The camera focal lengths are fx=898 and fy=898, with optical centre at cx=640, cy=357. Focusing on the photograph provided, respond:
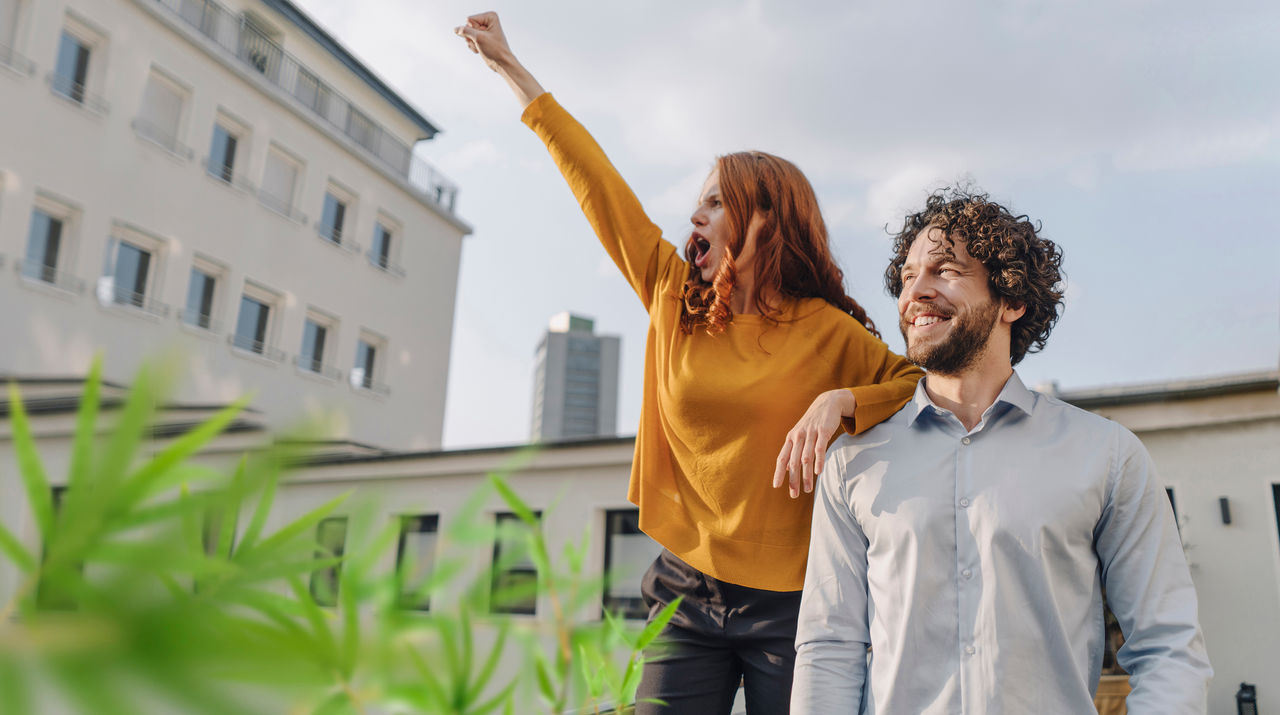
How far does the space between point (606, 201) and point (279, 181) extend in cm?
1855

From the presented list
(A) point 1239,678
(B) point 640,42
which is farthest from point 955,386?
(A) point 1239,678

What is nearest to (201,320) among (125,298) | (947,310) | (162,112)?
(125,298)

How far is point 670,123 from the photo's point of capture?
5.48m

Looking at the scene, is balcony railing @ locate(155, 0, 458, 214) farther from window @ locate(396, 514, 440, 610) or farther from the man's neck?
window @ locate(396, 514, 440, 610)

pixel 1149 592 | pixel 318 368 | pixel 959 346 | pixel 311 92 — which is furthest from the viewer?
pixel 311 92

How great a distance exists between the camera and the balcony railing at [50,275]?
13609 mm

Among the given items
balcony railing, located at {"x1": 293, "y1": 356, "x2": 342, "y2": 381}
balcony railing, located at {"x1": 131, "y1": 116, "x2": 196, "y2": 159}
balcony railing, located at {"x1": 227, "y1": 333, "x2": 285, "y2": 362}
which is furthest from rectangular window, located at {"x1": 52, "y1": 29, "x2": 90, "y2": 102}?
balcony railing, located at {"x1": 293, "y1": 356, "x2": 342, "y2": 381}

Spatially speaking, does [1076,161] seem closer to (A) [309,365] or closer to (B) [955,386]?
(B) [955,386]

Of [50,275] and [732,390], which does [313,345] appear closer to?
[50,275]

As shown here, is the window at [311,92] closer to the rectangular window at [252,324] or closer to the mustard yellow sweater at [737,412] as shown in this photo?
the rectangular window at [252,324]

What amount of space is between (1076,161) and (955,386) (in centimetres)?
1288

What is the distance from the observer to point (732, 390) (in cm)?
175

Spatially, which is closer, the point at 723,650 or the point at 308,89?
the point at 723,650

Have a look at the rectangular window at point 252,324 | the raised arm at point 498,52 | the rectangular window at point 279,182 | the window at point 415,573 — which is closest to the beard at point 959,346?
the raised arm at point 498,52
